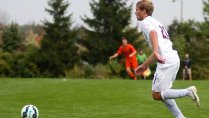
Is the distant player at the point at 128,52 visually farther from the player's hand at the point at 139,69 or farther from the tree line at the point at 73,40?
the tree line at the point at 73,40

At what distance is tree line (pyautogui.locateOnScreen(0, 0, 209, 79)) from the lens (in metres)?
50.7

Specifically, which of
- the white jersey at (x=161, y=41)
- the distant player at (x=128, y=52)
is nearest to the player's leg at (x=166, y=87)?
the white jersey at (x=161, y=41)

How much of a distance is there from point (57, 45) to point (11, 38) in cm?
664

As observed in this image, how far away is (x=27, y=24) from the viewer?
9594cm

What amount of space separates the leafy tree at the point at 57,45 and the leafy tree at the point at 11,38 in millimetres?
4408

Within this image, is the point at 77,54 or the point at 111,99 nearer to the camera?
the point at 111,99

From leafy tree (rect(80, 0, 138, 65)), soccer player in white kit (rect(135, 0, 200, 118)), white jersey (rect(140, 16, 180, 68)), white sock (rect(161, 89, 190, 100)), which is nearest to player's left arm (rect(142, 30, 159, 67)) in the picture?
soccer player in white kit (rect(135, 0, 200, 118))

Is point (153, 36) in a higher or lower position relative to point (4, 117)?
higher

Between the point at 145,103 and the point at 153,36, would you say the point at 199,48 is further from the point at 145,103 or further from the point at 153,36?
the point at 153,36

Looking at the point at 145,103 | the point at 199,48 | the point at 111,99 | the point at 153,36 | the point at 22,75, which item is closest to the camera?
the point at 153,36

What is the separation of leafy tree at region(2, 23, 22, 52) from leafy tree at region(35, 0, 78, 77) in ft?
14.5

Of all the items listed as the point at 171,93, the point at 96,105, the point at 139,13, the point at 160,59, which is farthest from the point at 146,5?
the point at 96,105

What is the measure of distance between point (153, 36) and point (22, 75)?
4307cm

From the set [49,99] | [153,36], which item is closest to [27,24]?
[49,99]
